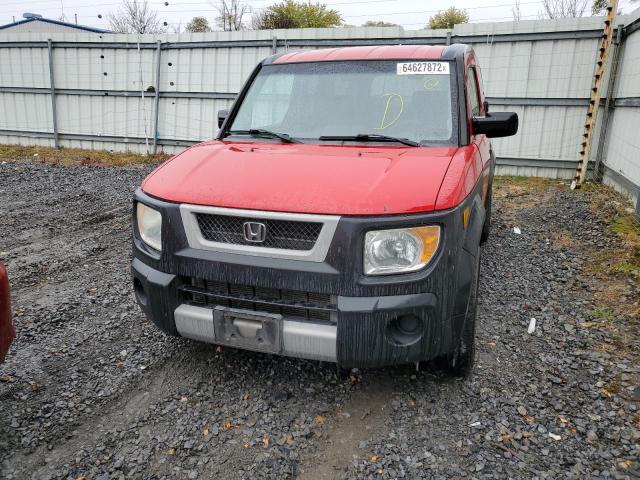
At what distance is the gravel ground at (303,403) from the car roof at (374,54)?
1.98 m

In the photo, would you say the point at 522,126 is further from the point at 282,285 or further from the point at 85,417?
the point at 85,417

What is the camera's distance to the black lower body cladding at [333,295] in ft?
7.35

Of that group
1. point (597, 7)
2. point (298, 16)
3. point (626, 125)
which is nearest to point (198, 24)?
point (298, 16)

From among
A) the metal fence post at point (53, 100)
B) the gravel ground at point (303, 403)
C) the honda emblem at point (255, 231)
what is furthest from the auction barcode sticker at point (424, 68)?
the metal fence post at point (53, 100)

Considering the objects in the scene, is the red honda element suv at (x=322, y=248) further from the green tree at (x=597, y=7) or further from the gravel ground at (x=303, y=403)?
the green tree at (x=597, y=7)

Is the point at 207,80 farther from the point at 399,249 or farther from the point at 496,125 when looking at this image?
the point at 399,249

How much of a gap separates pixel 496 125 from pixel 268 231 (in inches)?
68.8

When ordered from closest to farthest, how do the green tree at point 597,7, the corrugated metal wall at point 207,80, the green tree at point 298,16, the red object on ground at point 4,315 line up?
1. the red object on ground at point 4,315
2. the corrugated metal wall at point 207,80
3. the green tree at point 597,7
4. the green tree at point 298,16

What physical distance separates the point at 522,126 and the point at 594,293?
20.0ft

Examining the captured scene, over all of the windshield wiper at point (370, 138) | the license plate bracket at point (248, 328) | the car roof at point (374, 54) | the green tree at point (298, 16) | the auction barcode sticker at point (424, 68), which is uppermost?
the green tree at point (298, 16)

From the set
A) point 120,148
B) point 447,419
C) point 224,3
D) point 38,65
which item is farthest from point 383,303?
point 224,3

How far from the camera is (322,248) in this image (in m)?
2.25

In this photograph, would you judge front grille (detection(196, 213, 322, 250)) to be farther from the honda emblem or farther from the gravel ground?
the gravel ground

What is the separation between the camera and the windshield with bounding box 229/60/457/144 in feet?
10.4
